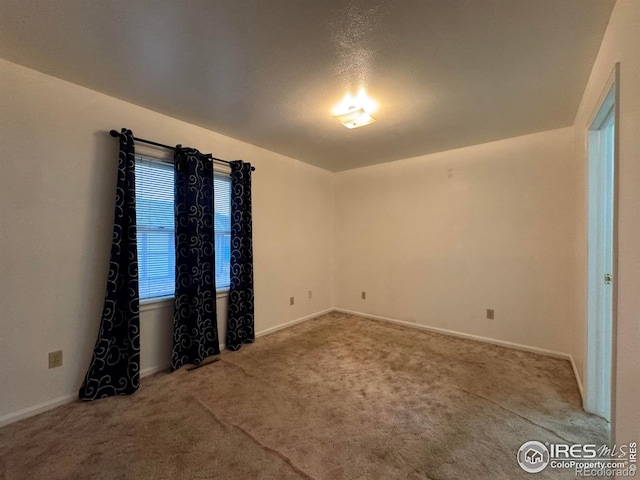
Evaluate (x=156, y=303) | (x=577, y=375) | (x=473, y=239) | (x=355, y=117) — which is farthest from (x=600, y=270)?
(x=156, y=303)

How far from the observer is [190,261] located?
2.73 m

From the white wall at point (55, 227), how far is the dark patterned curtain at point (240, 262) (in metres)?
0.67

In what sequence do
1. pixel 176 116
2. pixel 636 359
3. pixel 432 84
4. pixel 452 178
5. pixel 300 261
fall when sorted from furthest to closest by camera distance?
1. pixel 300 261
2. pixel 452 178
3. pixel 176 116
4. pixel 432 84
5. pixel 636 359

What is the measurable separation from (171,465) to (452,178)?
3.91 m

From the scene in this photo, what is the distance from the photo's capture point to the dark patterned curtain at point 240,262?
315cm

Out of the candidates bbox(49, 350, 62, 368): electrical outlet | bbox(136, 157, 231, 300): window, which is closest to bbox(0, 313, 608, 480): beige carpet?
bbox(49, 350, 62, 368): electrical outlet

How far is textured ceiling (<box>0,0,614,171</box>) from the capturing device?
4.65 feet

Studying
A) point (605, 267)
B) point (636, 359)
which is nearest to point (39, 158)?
point (636, 359)

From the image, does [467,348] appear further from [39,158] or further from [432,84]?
[39,158]

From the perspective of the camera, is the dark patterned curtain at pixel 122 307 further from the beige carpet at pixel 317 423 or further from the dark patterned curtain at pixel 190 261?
the dark patterned curtain at pixel 190 261

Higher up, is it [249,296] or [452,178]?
[452,178]

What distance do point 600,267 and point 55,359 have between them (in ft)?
13.1

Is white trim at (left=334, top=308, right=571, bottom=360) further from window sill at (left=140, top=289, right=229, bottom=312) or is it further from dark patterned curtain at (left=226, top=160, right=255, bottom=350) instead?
window sill at (left=140, top=289, right=229, bottom=312)

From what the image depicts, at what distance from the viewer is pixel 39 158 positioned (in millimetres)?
1998
